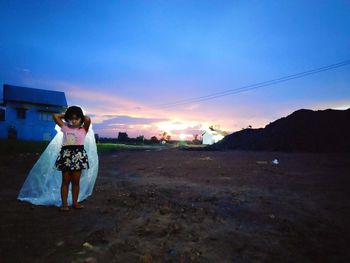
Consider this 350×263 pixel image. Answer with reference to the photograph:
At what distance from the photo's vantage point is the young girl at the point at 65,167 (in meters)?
4.48

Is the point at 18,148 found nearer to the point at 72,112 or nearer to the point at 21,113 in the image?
the point at 72,112

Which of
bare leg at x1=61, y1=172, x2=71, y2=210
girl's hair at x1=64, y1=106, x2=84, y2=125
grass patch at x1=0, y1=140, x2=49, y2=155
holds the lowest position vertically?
bare leg at x1=61, y1=172, x2=71, y2=210

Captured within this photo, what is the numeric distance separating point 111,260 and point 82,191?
2.75 m

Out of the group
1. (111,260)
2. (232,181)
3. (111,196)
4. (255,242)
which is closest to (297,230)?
(255,242)

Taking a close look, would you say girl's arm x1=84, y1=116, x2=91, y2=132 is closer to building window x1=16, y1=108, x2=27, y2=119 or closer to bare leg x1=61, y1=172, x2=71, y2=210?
bare leg x1=61, y1=172, x2=71, y2=210

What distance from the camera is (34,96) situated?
3566cm

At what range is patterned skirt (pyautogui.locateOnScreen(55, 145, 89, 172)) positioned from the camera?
4.41 meters

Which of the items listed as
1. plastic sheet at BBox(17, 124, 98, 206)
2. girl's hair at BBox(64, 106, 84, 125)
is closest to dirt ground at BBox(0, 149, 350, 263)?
plastic sheet at BBox(17, 124, 98, 206)

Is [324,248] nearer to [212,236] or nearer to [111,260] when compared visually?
[212,236]

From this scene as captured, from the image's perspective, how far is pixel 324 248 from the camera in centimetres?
315

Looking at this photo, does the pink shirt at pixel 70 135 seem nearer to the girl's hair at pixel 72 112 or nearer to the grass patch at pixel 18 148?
the girl's hair at pixel 72 112

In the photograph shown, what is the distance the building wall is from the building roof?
0.70 m

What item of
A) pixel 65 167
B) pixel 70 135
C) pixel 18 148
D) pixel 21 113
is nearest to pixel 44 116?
pixel 21 113

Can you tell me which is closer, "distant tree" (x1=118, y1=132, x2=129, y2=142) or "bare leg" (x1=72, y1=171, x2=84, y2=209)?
"bare leg" (x1=72, y1=171, x2=84, y2=209)
